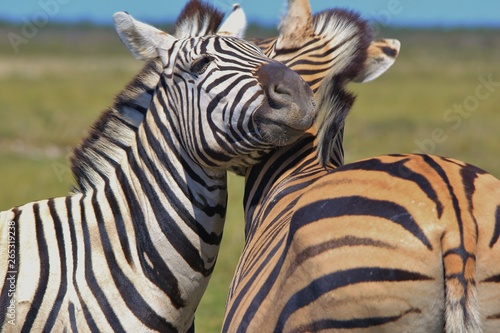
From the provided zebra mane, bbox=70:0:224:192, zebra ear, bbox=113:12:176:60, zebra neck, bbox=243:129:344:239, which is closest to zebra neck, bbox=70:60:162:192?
zebra mane, bbox=70:0:224:192

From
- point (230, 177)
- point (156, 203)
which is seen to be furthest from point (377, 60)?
point (230, 177)

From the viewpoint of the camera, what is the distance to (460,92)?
37156 millimetres

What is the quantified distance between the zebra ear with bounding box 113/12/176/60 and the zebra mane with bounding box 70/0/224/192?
0.10m

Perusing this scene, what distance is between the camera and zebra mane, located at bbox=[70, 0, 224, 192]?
4.00 meters

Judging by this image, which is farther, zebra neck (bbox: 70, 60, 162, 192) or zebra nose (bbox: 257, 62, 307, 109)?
zebra neck (bbox: 70, 60, 162, 192)

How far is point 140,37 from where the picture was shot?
12.6 ft

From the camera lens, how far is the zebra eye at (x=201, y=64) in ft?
12.2

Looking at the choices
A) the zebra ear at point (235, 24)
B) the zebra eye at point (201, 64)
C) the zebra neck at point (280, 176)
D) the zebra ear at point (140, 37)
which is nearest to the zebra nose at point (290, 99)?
the zebra neck at point (280, 176)

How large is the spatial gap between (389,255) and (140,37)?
197cm

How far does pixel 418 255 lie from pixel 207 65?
67.2 inches

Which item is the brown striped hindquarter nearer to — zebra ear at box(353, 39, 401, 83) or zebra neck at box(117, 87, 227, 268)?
zebra neck at box(117, 87, 227, 268)

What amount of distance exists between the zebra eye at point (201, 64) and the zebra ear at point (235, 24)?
478 millimetres

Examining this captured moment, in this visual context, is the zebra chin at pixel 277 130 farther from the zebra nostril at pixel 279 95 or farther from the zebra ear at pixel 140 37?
the zebra ear at pixel 140 37

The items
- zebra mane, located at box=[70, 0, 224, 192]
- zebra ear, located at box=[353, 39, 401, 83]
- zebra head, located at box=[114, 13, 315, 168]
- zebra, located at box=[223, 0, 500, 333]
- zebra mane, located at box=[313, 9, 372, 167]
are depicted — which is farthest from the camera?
zebra ear, located at box=[353, 39, 401, 83]
